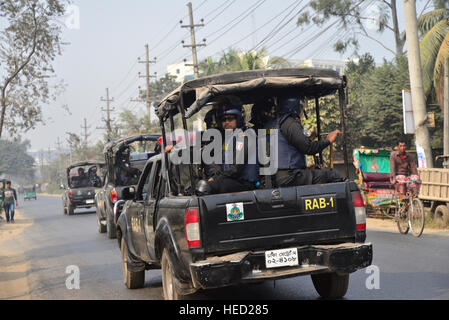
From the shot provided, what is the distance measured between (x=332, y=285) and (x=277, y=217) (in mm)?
1528

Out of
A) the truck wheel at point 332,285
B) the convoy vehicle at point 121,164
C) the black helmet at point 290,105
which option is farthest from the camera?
the convoy vehicle at point 121,164

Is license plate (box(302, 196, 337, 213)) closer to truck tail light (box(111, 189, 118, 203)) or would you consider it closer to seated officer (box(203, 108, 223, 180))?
seated officer (box(203, 108, 223, 180))

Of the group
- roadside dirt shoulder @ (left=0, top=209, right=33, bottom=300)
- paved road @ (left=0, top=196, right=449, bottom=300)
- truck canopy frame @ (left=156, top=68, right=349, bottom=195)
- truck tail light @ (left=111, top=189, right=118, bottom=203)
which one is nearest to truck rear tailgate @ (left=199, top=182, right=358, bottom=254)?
truck canopy frame @ (left=156, top=68, right=349, bottom=195)

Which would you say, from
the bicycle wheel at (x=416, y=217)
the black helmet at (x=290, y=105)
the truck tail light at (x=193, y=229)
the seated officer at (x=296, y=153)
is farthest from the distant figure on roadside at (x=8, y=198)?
the truck tail light at (x=193, y=229)

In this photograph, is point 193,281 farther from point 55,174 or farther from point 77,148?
point 55,174

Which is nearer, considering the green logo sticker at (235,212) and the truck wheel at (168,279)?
the green logo sticker at (235,212)

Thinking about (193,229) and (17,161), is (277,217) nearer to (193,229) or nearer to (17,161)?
(193,229)

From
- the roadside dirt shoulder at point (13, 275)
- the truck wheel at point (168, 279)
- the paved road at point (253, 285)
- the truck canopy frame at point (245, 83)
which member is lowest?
the roadside dirt shoulder at point (13, 275)

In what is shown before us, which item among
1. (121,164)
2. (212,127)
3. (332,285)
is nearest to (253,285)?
(332,285)

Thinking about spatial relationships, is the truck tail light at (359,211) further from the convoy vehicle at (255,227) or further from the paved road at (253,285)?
the paved road at (253,285)

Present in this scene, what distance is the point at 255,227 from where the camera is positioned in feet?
21.0

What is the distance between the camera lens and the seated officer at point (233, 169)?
265 inches

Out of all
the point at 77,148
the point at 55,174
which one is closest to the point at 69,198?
the point at 77,148

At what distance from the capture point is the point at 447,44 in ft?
59.4
